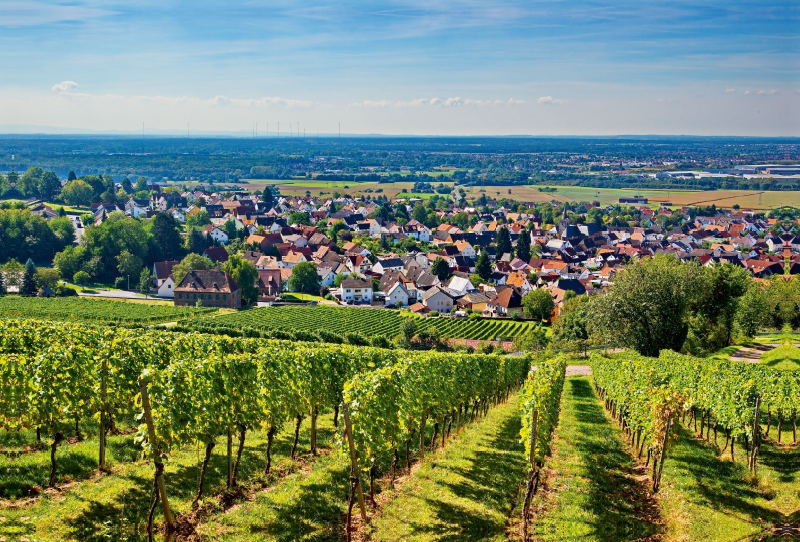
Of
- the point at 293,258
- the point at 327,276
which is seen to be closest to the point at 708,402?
the point at 327,276

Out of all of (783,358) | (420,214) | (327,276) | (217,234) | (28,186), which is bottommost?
(327,276)

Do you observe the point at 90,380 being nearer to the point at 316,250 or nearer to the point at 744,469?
the point at 744,469

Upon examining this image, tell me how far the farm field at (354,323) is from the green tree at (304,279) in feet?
56.7

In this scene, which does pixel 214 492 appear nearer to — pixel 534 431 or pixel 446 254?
pixel 534 431

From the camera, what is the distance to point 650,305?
44156mm

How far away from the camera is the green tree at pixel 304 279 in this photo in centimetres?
10006

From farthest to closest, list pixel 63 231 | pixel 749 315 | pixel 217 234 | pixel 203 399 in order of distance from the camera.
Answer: pixel 217 234, pixel 63 231, pixel 749 315, pixel 203 399

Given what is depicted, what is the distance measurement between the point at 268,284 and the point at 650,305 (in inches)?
2623

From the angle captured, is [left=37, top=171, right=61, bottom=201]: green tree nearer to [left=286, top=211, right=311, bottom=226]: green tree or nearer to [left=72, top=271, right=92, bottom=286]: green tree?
[left=286, top=211, right=311, bottom=226]: green tree

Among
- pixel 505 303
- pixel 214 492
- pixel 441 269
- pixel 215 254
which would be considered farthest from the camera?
pixel 215 254

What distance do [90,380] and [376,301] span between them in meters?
82.1

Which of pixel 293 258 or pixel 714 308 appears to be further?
pixel 293 258

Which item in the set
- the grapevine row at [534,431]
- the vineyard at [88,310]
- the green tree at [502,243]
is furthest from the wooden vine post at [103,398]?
the green tree at [502,243]

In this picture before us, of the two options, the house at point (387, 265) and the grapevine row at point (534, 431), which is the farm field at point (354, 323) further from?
the grapevine row at point (534, 431)
